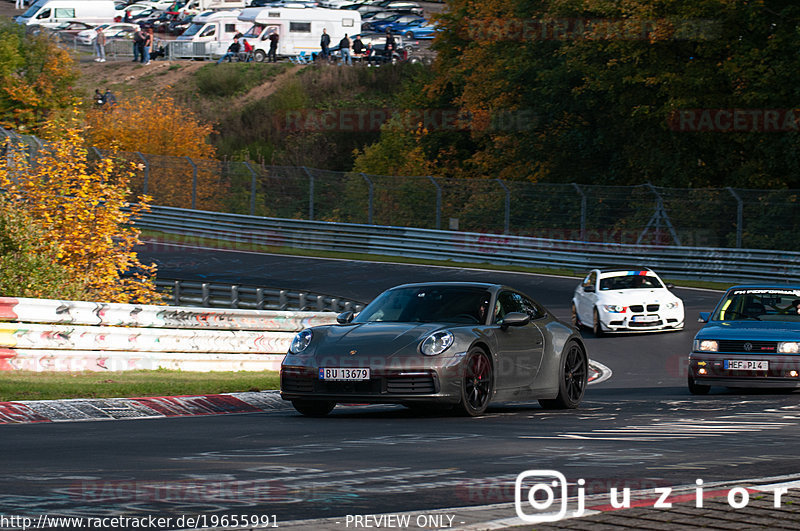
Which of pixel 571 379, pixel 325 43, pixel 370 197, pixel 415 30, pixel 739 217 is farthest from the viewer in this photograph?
pixel 415 30

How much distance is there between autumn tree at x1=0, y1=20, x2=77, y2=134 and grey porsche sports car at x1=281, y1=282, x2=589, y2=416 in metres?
45.8

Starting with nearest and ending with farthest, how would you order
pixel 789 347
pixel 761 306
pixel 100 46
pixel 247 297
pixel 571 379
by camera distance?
pixel 571 379
pixel 789 347
pixel 761 306
pixel 247 297
pixel 100 46

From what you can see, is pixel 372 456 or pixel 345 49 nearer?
pixel 372 456

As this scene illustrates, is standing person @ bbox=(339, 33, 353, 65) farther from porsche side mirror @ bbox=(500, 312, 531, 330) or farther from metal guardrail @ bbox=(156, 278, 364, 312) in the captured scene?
porsche side mirror @ bbox=(500, 312, 531, 330)

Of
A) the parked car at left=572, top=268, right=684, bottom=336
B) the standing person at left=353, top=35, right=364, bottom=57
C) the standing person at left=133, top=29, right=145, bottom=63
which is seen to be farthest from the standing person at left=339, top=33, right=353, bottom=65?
the parked car at left=572, top=268, right=684, bottom=336

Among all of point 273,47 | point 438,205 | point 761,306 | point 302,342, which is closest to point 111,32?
point 273,47

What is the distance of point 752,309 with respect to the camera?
16.0 m

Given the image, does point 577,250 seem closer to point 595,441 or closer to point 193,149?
point 193,149

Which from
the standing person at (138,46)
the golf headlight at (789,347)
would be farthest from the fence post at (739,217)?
the standing person at (138,46)

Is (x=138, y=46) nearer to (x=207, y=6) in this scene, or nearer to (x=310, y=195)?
(x=207, y=6)

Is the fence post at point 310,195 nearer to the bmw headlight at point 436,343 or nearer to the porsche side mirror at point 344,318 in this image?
the porsche side mirror at point 344,318

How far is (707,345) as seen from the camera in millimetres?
15180

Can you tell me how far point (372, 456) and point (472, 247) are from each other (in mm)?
30766

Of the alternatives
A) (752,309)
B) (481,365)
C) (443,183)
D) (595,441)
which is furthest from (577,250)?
(595,441)
